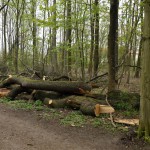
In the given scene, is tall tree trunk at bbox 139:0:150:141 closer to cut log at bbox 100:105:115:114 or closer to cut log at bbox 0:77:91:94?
cut log at bbox 100:105:115:114

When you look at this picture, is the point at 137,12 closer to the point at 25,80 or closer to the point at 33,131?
the point at 25,80

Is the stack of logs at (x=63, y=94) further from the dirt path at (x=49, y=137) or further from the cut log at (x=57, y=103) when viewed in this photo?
the dirt path at (x=49, y=137)

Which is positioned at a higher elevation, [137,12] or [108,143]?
[137,12]

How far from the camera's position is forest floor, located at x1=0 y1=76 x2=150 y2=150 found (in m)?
5.65

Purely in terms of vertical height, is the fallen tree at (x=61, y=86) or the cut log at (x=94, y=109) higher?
the fallen tree at (x=61, y=86)

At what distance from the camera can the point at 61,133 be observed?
258 inches

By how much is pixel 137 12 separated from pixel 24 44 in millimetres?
19110

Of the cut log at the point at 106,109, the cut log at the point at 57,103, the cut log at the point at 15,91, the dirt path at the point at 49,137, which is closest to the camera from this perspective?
the dirt path at the point at 49,137

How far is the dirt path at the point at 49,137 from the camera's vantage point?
5613 millimetres

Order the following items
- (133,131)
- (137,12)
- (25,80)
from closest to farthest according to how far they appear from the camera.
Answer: (133,131)
(25,80)
(137,12)

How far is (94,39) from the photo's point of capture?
53.0ft

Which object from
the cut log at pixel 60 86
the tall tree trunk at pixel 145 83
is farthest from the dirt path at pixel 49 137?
the cut log at pixel 60 86

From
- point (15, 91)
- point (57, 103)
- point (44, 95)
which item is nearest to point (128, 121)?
point (57, 103)

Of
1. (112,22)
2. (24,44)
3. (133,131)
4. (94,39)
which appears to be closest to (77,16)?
(94,39)
